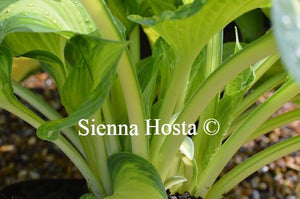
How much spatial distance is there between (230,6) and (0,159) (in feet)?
2.55

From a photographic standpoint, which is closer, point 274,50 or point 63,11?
point 274,50

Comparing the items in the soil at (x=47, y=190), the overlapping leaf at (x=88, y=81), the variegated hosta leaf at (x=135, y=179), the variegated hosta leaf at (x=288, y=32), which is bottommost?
the soil at (x=47, y=190)

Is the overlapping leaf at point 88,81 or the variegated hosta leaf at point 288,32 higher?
the variegated hosta leaf at point 288,32

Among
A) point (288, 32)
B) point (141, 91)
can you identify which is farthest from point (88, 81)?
point (288, 32)

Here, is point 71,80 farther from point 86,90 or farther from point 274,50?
point 274,50

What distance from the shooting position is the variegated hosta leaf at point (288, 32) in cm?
35

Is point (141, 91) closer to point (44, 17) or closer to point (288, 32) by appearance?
point (44, 17)

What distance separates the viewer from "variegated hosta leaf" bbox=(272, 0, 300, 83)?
13.7 inches

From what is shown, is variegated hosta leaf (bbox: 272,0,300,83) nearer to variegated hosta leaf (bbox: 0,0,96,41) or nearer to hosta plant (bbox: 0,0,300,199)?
hosta plant (bbox: 0,0,300,199)

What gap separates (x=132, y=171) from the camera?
0.68 m

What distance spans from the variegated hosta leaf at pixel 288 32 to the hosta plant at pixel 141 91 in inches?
4.2

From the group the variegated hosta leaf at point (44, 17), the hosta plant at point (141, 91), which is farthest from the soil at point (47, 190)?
the variegated hosta leaf at point (44, 17)

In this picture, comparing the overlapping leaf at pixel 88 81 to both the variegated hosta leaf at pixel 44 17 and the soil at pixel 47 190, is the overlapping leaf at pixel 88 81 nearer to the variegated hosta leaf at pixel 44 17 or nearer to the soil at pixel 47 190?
the variegated hosta leaf at pixel 44 17

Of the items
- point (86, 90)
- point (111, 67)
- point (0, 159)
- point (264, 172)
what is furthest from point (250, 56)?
point (0, 159)
